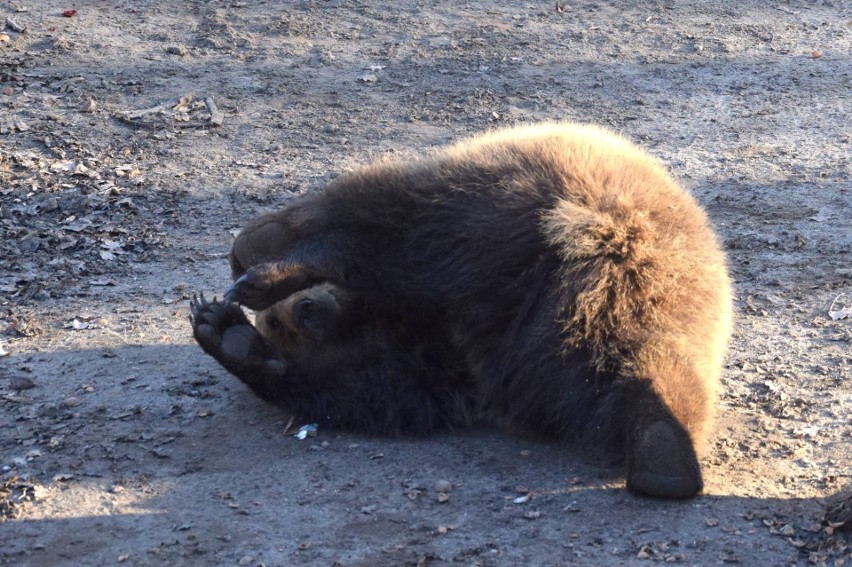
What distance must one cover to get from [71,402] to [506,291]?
1.87 metres

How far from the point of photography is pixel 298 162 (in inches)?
271

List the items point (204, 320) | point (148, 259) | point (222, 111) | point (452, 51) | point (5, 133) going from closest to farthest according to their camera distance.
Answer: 1. point (204, 320)
2. point (148, 259)
3. point (5, 133)
4. point (222, 111)
5. point (452, 51)

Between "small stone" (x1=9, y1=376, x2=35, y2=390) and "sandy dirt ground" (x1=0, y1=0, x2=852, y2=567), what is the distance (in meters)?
0.01

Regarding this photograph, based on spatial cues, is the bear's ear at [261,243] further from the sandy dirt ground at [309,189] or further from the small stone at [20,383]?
the small stone at [20,383]

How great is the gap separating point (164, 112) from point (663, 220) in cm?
435

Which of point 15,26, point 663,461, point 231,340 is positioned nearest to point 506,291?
point 663,461

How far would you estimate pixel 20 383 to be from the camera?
4406 mm

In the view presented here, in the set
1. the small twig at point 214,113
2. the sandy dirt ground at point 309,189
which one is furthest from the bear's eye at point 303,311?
the small twig at point 214,113

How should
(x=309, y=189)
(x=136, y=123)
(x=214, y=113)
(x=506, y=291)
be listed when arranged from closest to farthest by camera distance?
(x=506, y=291) → (x=309, y=189) → (x=136, y=123) → (x=214, y=113)

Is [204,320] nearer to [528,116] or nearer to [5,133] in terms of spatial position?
[5,133]

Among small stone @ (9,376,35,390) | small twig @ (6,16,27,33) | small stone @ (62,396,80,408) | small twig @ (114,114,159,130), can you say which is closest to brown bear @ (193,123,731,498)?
small stone @ (62,396,80,408)

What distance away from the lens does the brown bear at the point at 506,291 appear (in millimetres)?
3822

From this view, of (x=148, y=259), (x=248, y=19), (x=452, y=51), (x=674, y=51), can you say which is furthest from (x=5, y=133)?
(x=674, y=51)

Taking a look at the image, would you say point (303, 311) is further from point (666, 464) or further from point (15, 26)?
point (15, 26)
